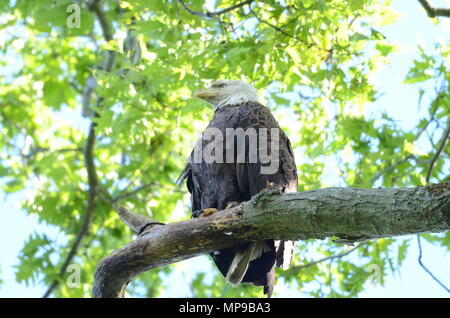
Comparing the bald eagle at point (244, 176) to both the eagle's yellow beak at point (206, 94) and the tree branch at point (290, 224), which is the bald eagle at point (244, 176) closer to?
the tree branch at point (290, 224)

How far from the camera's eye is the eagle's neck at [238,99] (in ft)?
19.2

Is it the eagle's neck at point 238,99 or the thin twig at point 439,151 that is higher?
Result: the eagle's neck at point 238,99

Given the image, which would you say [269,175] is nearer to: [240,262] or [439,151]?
[240,262]

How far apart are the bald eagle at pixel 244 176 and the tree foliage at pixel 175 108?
1.07 meters

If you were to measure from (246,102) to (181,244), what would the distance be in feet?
6.32

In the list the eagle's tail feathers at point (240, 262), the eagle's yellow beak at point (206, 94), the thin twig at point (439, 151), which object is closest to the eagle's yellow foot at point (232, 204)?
the eagle's tail feathers at point (240, 262)


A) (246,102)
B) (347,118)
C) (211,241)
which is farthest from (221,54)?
(211,241)

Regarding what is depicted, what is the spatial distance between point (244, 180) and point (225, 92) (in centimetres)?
154

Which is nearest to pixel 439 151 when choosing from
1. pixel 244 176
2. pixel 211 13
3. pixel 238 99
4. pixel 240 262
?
pixel 238 99

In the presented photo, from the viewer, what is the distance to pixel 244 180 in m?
5.12

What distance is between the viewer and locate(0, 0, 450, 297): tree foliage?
644cm

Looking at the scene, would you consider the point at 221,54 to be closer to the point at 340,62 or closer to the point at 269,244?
the point at 340,62

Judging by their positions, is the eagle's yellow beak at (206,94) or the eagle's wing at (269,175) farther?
the eagle's yellow beak at (206,94)
